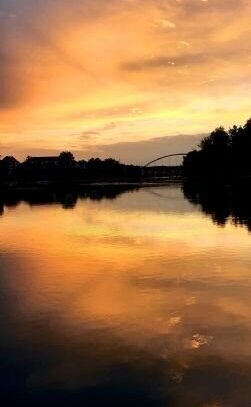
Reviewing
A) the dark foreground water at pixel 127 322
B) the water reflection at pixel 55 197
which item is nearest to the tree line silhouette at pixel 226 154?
the water reflection at pixel 55 197

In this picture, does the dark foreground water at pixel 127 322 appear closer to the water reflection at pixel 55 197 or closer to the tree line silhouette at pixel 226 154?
the water reflection at pixel 55 197

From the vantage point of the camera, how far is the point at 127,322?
46.7 ft

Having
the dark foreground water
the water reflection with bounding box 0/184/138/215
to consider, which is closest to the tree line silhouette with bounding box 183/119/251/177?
the water reflection with bounding box 0/184/138/215

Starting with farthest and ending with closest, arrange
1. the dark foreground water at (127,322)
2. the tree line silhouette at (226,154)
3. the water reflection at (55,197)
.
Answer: the tree line silhouette at (226,154) → the water reflection at (55,197) → the dark foreground water at (127,322)

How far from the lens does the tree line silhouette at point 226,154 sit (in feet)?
488

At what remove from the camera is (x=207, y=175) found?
180 meters

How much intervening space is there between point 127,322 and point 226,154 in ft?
505

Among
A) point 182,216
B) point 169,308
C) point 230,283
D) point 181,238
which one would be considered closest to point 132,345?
point 169,308

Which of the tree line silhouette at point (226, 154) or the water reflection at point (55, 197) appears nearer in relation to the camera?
the water reflection at point (55, 197)

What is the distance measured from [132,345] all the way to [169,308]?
322 centimetres

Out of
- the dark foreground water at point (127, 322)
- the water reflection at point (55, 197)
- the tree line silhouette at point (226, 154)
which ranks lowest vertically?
the water reflection at point (55, 197)

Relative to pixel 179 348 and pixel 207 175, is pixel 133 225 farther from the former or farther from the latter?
pixel 207 175

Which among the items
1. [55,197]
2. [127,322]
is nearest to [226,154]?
[55,197]

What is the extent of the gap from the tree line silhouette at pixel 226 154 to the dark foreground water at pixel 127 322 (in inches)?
4857
